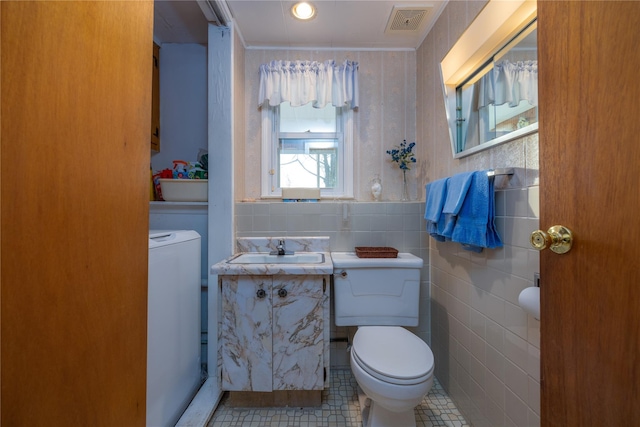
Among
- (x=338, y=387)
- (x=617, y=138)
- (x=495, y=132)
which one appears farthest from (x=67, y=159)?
(x=338, y=387)

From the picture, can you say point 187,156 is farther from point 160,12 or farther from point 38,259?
point 38,259

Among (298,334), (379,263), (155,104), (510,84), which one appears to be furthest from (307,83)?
(298,334)

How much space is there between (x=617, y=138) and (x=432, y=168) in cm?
127

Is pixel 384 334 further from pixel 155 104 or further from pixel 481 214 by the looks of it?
pixel 155 104

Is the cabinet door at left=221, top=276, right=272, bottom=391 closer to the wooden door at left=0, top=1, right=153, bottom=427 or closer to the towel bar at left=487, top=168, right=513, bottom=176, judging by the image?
the wooden door at left=0, top=1, right=153, bottom=427

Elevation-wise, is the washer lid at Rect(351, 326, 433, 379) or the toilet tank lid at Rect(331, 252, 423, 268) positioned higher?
the toilet tank lid at Rect(331, 252, 423, 268)

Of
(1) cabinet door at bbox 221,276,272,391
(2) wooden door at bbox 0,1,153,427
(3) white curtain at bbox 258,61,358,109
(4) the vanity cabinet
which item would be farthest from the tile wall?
(2) wooden door at bbox 0,1,153,427

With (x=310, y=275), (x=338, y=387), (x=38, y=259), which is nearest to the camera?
(x=38, y=259)

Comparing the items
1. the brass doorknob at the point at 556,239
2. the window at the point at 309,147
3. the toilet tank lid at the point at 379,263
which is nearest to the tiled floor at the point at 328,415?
the toilet tank lid at the point at 379,263

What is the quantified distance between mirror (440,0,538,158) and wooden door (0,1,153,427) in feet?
4.26

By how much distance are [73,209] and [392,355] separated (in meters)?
1.28

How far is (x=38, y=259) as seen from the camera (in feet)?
1.26

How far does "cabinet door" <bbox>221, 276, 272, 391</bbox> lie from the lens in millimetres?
1309

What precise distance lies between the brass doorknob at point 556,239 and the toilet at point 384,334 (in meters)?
0.77
